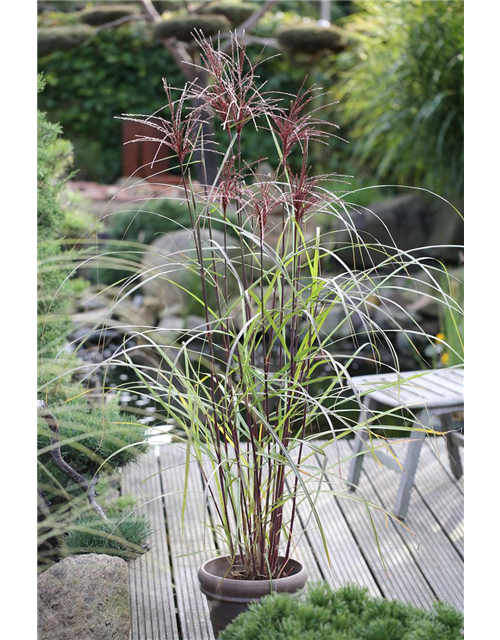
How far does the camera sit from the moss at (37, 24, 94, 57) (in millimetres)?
8352

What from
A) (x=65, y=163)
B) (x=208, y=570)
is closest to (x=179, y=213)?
(x=65, y=163)

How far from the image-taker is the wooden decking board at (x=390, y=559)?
7.30 feet

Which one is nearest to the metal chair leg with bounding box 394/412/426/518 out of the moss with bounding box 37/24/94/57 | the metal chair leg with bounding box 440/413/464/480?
the metal chair leg with bounding box 440/413/464/480

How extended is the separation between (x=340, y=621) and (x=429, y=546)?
1.36 metres

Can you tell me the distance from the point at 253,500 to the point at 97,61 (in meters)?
12.2

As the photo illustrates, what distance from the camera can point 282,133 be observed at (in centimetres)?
157

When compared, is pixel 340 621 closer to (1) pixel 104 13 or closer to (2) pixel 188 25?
(2) pixel 188 25

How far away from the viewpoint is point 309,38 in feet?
26.7

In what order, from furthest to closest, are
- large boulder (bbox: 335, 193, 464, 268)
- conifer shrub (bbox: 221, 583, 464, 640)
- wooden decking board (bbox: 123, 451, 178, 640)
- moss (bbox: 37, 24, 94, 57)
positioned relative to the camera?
moss (bbox: 37, 24, 94, 57) < large boulder (bbox: 335, 193, 464, 268) < wooden decking board (bbox: 123, 451, 178, 640) < conifer shrub (bbox: 221, 583, 464, 640)

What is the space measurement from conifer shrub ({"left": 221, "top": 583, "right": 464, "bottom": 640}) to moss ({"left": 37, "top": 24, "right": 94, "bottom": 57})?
8.02 metres

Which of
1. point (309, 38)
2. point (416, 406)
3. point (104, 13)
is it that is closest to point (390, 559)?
point (416, 406)

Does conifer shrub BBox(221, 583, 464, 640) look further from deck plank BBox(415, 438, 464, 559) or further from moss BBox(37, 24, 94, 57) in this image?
moss BBox(37, 24, 94, 57)

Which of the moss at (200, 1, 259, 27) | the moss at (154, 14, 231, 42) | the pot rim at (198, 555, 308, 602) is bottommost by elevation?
the pot rim at (198, 555, 308, 602)
